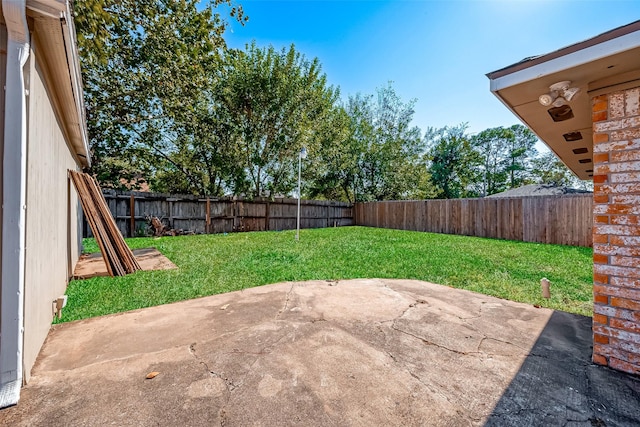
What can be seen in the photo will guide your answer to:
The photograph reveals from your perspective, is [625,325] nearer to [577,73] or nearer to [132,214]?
[577,73]

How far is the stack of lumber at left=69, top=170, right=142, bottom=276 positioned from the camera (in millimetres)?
4074

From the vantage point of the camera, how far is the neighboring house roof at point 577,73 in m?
1.46

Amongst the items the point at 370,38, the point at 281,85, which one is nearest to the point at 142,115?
the point at 281,85

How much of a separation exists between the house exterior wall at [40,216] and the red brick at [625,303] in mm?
3558

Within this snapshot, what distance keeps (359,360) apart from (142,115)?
1117 centimetres

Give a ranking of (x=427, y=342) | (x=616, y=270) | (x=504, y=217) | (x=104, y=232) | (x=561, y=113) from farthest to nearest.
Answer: (x=504, y=217), (x=104, y=232), (x=561, y=113), (x=427, y=342), (x=616, y=270)

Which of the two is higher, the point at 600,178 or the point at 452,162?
the point at 452,162

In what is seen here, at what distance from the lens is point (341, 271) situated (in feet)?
14.8

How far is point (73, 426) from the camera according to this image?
1.23 meters

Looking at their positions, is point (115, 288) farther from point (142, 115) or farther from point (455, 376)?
point (142, 115)

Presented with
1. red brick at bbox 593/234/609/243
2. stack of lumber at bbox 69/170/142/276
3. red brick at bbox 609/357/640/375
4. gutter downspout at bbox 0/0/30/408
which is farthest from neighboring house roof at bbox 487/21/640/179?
stack of lumber at bbox 69/170/142/276

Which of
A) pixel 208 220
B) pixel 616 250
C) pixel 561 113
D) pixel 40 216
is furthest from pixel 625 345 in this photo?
pixel 208 220

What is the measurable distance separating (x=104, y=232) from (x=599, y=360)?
5784 mm

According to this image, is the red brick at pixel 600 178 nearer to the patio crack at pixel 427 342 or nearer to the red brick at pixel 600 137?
the red brick at pixel 600 137
